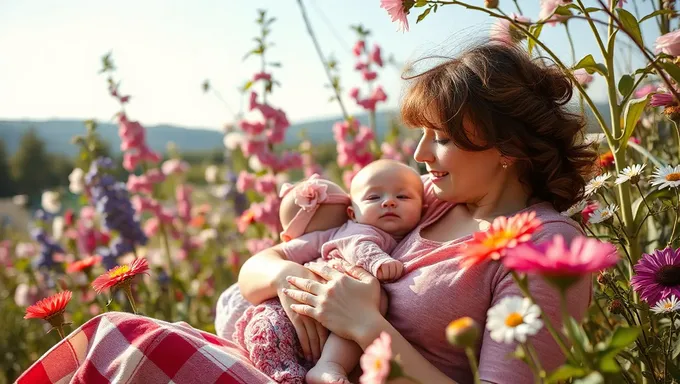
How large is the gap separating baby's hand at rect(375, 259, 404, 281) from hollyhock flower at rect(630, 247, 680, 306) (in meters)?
0.49

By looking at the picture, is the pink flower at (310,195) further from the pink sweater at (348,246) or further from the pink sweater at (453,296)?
the pink sweater at (453,296)

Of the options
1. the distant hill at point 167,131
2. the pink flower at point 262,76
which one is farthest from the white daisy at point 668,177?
the pink flower at point 262,76

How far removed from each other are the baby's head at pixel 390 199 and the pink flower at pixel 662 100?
1.92ft

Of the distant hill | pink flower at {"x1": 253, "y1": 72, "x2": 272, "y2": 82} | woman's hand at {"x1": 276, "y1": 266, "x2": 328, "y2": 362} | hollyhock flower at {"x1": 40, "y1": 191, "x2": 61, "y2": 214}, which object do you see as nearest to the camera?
woman's hand at {"x1": 276, "y1": 266, "x2": 328, "y2": 362}

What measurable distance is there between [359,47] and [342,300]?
206 centimetres

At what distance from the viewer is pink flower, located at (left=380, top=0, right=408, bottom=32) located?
1.29 metres

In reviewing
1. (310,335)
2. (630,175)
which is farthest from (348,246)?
(630,175)

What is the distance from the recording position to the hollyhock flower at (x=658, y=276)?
3.82 feet

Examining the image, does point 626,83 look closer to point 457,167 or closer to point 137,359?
point 457,167

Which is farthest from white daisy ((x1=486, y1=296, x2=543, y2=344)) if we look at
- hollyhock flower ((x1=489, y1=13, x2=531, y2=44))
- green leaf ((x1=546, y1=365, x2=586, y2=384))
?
hollyhock flower ((x1=489, y1=13, x2=531, y2=44))

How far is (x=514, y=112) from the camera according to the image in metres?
1.37

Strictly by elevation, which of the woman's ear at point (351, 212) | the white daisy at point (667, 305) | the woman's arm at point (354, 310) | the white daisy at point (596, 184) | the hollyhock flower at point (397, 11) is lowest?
the white daisy at point (667, 305)

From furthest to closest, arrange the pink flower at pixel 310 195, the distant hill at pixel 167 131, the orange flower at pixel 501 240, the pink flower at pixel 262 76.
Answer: the distant hill at pixel 167 131 < the pink flower at pixel 262 76 < the pink flower at pixel 310 195 < the orange flower at pixel 501 240

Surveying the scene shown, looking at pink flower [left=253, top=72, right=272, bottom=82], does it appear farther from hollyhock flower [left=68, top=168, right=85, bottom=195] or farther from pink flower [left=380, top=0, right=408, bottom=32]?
pink flower [left=380, top=0, right=408, bottom=32]
